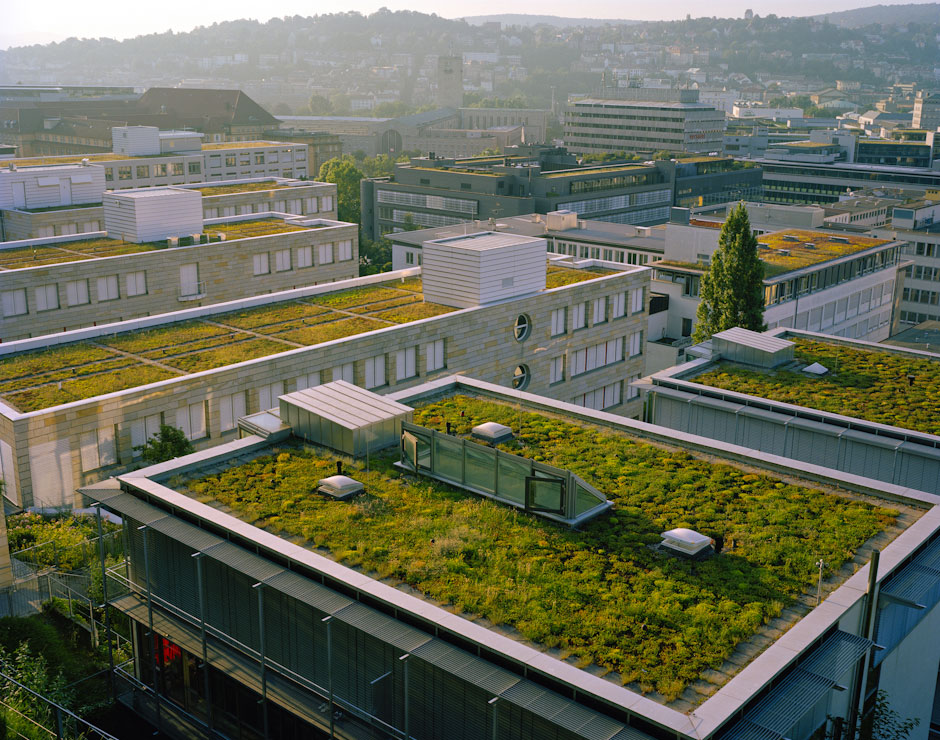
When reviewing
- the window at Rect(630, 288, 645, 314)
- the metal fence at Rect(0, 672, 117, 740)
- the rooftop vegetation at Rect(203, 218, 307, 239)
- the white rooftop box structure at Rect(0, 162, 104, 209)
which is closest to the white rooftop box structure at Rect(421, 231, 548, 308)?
the window at Rect(630, 288, 645, 314)

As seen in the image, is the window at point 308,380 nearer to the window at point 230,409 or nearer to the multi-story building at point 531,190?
the window at point 230,409

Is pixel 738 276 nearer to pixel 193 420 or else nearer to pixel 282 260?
pixel 193 420

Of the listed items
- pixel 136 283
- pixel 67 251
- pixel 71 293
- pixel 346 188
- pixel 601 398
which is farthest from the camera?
pixel 346 188

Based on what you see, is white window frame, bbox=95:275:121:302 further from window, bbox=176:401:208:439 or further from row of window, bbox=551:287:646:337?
row of window, bbox=551:287:646:337

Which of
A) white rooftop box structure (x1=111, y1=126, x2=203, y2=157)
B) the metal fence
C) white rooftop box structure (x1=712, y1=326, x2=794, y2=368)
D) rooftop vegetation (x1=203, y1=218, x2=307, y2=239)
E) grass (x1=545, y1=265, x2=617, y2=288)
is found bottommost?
the metal fence

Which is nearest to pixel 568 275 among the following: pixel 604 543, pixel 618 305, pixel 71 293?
pixel 618 305

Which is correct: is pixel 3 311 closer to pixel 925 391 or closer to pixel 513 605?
pixel 513 605
